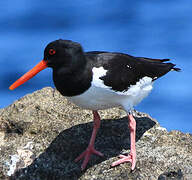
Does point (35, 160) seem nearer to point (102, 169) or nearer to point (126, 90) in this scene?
point (102, 169)

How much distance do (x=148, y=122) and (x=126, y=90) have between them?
0.90m

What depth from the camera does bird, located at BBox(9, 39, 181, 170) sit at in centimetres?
446

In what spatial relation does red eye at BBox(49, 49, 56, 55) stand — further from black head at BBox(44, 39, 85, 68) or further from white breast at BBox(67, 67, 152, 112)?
white breast at BBox(67, 67, 152, 112)

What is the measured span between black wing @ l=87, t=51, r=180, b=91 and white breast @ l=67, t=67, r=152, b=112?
5cm

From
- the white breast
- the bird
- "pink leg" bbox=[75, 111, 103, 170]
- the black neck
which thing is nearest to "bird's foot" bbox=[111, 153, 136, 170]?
the bird

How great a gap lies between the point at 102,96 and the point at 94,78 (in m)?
0.21

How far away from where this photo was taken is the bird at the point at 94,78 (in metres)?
4.46

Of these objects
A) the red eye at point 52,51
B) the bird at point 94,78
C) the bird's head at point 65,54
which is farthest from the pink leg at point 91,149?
the red eye at point 52,51

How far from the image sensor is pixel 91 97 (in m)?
4.50

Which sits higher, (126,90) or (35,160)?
(126,90)

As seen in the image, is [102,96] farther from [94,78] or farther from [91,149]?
[91,149]

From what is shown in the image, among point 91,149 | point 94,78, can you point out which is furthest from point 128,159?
point 94,78

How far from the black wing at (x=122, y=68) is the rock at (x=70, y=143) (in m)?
Answer: 0.70

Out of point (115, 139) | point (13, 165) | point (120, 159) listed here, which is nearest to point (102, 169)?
point (120, 159)
